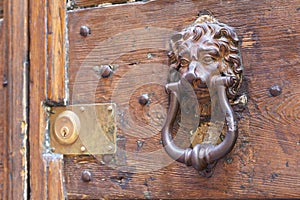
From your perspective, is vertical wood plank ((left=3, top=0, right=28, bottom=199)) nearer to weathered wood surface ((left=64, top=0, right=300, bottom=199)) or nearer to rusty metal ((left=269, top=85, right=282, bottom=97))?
weathered wood surface ((left=64, top=0, right=300, bottom=199))

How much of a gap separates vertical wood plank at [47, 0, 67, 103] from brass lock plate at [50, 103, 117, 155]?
42 millimetres

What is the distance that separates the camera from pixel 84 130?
1.03m

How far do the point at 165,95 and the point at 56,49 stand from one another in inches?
10.0

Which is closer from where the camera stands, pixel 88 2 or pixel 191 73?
pixel 191 73

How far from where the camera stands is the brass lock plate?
102 centimetres

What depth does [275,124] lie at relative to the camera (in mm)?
888

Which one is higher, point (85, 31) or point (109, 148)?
point (85, 31)

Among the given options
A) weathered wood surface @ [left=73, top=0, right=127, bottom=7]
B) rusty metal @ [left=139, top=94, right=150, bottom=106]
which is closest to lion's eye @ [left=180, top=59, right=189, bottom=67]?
rusty metal @ [left=139, top=94, right=150, bottom=106]

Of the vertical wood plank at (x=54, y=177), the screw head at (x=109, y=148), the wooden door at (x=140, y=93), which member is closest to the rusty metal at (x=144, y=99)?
the wooden door at (x=140, y=93)

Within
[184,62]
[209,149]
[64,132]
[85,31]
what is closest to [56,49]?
[85,31]

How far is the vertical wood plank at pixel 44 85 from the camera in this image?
1.03 meters

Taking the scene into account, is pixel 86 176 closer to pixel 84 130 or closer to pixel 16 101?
pixel 84 130

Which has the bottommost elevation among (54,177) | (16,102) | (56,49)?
(54,177)

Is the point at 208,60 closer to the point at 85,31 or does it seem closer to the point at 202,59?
the point at 202,59
